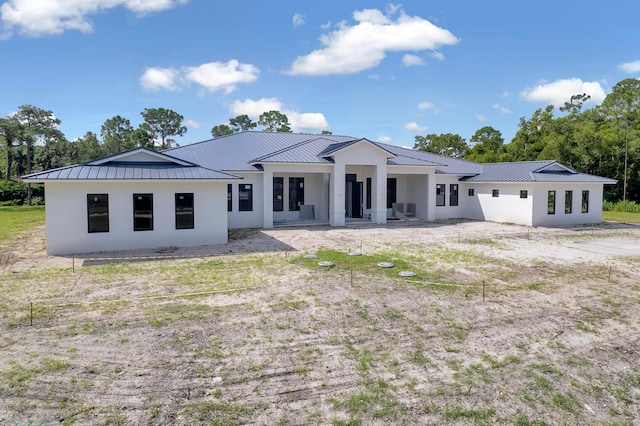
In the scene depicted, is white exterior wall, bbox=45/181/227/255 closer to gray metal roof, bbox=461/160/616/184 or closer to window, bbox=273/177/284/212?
window, bbox=273/177/284/212

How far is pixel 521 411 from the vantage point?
14.9 ft

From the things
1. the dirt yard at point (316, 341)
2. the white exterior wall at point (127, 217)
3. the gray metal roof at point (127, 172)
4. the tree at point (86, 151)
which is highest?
the tree at point (86, 151)

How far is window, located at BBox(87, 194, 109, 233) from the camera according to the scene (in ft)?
44.8

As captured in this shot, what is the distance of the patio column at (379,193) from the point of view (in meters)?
22.0

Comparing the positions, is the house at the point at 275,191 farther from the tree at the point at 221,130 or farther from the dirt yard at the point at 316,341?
the tree at the point at 221,130

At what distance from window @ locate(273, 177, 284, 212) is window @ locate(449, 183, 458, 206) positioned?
10810 mm

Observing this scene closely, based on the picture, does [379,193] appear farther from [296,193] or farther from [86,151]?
[86,151]

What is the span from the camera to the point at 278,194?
22547 millimetres

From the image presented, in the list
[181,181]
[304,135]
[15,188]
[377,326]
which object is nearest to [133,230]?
[181,181]

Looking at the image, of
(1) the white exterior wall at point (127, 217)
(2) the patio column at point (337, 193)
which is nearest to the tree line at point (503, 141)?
(2) the patio column at point (337, 193)

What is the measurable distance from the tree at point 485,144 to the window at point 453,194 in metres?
19.7

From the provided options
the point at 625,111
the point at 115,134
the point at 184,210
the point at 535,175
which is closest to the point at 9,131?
the point at 115,134

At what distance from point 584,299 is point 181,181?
40.4 ft

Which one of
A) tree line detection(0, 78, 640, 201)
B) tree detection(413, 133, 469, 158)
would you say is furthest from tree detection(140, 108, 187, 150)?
tree detection(413, 133, 469, 158)
